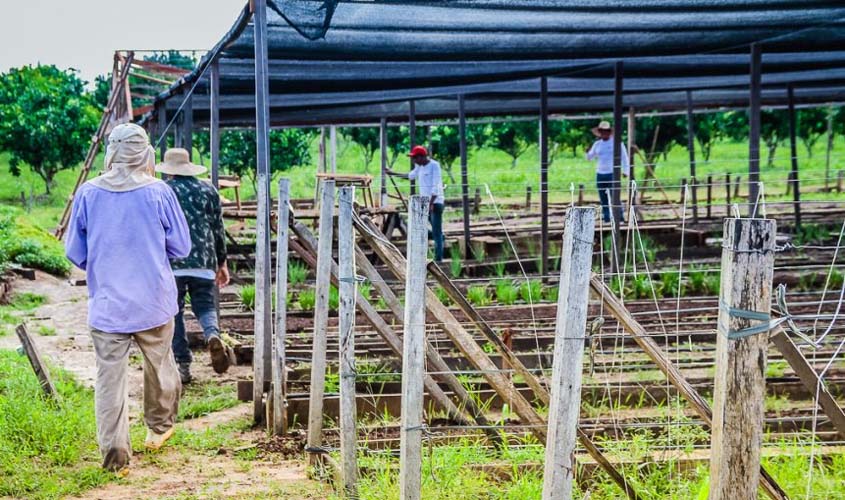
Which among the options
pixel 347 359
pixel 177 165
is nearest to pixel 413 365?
pixel 347 359

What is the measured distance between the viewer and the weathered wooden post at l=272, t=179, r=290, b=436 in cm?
516

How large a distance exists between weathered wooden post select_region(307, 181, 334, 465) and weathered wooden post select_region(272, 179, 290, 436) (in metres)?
0.56

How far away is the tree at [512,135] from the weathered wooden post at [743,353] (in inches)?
1103

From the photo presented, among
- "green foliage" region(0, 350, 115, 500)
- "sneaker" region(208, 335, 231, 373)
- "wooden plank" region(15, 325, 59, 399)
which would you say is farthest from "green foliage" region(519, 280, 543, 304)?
"wooden plank" region(15, 325, 59, 399)

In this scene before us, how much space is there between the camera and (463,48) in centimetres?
775

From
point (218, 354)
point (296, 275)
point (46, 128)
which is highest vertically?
point (46, 128)

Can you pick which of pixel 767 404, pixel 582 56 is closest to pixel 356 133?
pixel 582 56

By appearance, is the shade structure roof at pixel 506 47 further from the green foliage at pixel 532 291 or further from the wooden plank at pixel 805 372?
the wooden plank at pixel 805 372

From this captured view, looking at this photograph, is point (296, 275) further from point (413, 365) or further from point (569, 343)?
point (569, 343)

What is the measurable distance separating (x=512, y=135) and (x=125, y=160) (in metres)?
27.3

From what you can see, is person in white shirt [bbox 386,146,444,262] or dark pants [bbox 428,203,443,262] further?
dark pants [bbox 428,203,443,262]

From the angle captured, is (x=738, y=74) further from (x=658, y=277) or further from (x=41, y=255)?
(x=41, y=255)

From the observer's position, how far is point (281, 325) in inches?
204

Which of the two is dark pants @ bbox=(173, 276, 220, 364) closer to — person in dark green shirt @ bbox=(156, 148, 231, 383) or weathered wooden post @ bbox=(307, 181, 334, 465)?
person in dark green shirt @ bbox=(156, 148, 231, 383)
